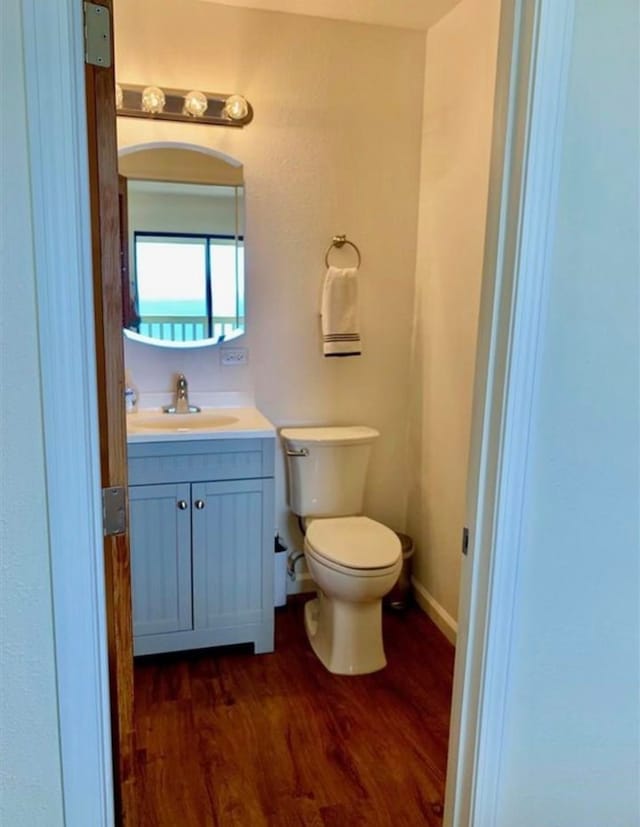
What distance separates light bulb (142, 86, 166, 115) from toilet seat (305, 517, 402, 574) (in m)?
1.75

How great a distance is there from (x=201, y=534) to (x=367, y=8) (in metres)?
2.15

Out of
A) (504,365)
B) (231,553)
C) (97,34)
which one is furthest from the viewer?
(231,553)

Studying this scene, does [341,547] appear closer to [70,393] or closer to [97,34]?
[70,393]

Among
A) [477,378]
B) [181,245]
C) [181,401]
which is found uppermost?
[181,245]

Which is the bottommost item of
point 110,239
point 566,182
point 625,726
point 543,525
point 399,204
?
point 625,726

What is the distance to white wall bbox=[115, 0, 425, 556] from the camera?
2.39 meters

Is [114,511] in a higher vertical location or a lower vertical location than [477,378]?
lower

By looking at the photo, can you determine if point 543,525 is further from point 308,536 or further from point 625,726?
point 308,536

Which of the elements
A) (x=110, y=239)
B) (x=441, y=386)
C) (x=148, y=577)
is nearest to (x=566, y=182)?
(x=110, y=239)

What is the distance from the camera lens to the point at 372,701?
2170 mm

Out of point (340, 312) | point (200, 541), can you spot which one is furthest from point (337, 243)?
point (200, 541)

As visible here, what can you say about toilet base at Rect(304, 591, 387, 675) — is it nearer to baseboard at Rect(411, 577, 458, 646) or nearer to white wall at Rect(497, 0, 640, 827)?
baseboard at Rect(411, 577, 458, 646)

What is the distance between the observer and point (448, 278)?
8.19 ft

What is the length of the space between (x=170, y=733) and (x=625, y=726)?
1.38 m
